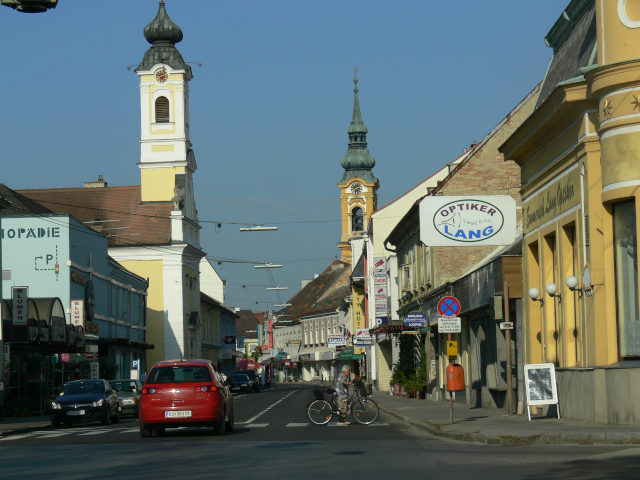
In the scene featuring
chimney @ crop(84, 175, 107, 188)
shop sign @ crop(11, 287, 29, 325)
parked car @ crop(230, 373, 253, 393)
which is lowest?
parked car @ crop(230, 373, 253, 393)

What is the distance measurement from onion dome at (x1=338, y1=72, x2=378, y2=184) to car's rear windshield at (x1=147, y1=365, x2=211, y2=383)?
9818 centimetres

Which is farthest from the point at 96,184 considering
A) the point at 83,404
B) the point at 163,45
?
the point at 83,404

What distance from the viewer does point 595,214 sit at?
19.5m

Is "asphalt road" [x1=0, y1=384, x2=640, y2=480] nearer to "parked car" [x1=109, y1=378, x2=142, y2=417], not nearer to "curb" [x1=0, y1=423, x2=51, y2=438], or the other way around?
"curb" [x1=0, y1=423, x2=51, y2=438]

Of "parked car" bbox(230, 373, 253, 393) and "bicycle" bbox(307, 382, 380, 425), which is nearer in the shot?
"bicycle" bbox(307, 382, 380, 425)

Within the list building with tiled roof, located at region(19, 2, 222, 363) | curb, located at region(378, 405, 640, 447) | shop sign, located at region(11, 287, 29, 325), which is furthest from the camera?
building with tiled roof, located at region(19, 2, 222, 363)

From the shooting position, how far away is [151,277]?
254 feet

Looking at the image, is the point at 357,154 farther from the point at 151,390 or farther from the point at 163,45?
the point at 151,390

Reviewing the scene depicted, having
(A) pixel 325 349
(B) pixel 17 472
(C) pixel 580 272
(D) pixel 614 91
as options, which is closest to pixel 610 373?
(C) pixel 580 272

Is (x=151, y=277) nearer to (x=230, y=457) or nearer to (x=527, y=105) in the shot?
(x=527, y=105)

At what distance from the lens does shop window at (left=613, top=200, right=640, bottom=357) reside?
18.5 meters

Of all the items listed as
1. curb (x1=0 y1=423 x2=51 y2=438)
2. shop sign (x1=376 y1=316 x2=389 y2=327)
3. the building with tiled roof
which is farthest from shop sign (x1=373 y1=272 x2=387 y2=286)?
curb (x1=0 y1=423 x2=51 y2=438)

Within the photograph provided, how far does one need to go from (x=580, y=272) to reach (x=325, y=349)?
89503 mm

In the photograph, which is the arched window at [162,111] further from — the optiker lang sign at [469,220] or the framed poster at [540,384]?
the framed poster at [540,384]
